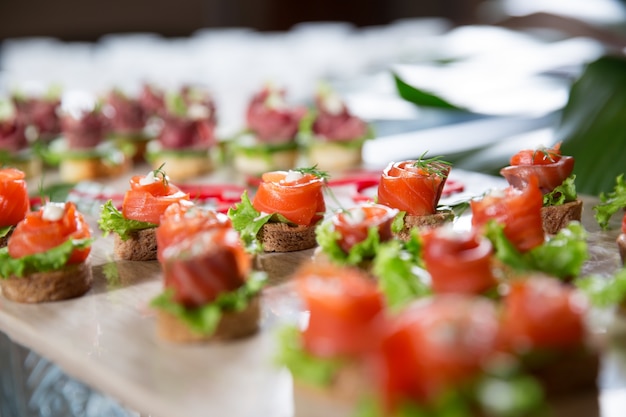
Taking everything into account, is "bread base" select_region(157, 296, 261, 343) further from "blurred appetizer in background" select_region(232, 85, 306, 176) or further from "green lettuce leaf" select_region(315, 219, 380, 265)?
"blurred appetizer in background" select_region(232, 85, 306, 176)

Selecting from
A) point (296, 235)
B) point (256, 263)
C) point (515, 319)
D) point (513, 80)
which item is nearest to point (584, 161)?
point (296, 235)

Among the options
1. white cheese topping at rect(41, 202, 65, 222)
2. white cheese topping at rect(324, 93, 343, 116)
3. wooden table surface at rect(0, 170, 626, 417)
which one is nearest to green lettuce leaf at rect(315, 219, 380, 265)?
wooden table surface at rect(0, 170, 626, 417)

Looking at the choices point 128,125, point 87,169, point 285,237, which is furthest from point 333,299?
point 128,125

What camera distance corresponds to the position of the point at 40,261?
124 inches

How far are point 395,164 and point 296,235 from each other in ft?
Result: 1.71

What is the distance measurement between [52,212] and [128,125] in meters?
3.41

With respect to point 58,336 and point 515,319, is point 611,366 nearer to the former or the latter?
point 515,319

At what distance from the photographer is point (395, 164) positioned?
12.3 feet

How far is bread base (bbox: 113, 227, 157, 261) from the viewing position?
3.65 metres

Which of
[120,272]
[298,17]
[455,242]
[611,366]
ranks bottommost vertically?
[298,17]

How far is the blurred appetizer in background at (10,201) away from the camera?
377cm

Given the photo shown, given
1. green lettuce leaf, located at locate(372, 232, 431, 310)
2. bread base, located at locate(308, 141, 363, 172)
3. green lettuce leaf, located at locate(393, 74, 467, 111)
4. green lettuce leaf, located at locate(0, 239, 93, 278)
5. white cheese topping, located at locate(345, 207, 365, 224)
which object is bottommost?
bread base, located at locate(308, 141, 363, 172)

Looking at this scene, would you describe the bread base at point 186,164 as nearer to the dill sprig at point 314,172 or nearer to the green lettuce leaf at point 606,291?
the dill sprig at point 314,172

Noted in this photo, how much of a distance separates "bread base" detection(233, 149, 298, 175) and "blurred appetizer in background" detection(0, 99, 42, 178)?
1.41 meters
